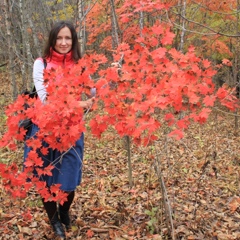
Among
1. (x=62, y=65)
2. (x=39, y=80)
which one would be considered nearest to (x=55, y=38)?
(x=62, y=65)

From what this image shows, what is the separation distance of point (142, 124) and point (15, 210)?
205 centimetres

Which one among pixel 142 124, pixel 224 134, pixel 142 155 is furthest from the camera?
pixel 224 134

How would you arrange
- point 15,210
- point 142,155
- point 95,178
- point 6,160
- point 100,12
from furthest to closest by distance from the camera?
point 100,12, point 142,155, point 6,160, point 95,178, point 15,210

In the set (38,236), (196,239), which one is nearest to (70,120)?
(38,236)

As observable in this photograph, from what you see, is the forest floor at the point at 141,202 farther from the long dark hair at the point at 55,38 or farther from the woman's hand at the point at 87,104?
the long dark hair at the point at 55,38

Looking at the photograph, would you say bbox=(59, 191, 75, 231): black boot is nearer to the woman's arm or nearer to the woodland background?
the woodland background

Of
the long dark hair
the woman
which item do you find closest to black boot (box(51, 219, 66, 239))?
the woman

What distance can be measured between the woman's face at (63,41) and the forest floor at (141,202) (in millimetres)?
1085

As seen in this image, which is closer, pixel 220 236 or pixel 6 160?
pixel 220 236

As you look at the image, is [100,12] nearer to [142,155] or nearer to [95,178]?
[142,155]

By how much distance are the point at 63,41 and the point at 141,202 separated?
205 cm

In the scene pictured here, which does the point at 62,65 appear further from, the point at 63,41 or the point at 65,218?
the point at 65,218

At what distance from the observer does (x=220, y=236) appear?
9.36ft

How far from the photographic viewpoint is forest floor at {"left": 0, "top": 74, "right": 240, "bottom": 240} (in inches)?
111
